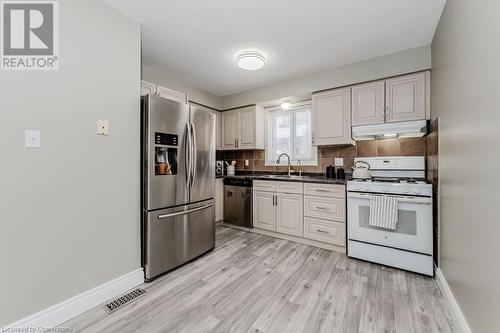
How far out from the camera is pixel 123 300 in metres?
1.72

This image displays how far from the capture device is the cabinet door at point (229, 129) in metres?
4.07

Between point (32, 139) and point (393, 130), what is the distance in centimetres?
331

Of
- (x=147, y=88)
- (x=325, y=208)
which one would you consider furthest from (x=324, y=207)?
(x=147, y=88)

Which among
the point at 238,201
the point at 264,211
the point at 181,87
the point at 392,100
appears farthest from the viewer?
the point at 238,201

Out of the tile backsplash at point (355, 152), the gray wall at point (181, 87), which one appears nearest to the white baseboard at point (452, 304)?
the tile backsplash at point (355, 152)

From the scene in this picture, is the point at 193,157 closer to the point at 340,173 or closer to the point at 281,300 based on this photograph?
the point at 281,300

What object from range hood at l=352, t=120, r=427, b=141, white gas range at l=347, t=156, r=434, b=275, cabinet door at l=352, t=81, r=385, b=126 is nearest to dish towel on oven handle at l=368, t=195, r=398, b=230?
white gas range at l=347, t=156, r=434, b=275

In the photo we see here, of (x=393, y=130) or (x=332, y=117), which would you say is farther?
(x=332, y=117)

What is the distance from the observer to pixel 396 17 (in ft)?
6.47

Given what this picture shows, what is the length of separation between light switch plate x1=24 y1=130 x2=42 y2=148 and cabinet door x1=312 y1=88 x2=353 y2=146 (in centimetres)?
298

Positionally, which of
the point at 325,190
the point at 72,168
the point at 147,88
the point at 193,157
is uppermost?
the point at 147,88

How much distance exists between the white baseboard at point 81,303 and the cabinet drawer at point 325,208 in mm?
2109

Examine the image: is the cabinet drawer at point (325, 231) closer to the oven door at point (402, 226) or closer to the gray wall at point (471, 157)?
the oven door at point (402, 226)

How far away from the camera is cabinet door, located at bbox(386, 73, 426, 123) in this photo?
243 centimetres
